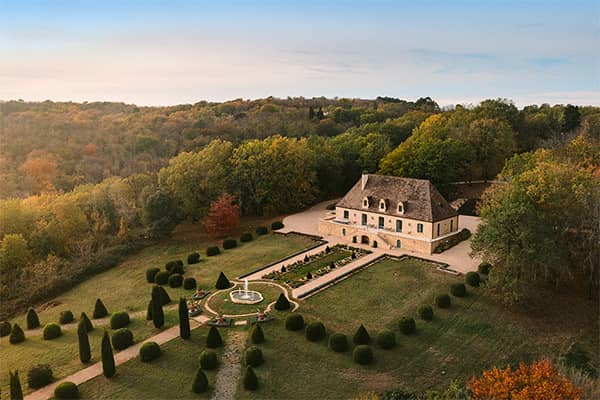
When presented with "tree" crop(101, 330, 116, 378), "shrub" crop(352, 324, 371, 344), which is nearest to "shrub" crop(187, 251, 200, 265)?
"tree" crop(101, 330, 116, 378)

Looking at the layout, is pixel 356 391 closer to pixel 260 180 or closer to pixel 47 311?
pixel 47 311

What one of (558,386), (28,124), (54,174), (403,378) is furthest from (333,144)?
(558,386)

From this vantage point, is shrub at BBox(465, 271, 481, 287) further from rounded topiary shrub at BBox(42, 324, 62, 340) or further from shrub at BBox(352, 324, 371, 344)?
rounded topiary shrub at BBox(42, 324, 62, 340)

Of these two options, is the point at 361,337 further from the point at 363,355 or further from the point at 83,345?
the point at 83,345

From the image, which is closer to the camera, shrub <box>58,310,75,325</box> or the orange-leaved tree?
the orange-leaved tree

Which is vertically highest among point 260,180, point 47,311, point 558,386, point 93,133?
point 93,133
